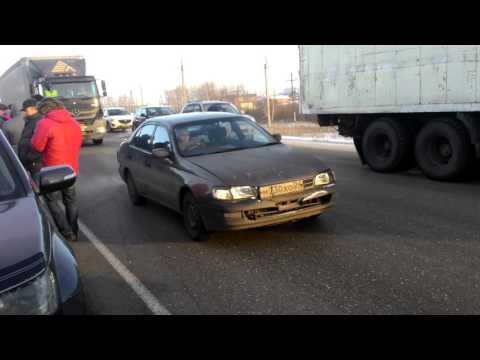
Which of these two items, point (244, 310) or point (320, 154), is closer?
point (244, 310)

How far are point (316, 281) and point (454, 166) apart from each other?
506 cm

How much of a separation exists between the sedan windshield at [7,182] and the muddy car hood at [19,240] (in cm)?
12

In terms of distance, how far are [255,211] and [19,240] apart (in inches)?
119

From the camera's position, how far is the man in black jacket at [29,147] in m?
6.02

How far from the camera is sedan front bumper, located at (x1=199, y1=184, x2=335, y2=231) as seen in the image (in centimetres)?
497

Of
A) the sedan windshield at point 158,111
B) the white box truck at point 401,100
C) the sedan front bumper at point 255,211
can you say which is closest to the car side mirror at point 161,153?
the sedan front bumper at point 255,211

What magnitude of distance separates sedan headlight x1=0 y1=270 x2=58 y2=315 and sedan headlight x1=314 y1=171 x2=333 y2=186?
3.71 meters

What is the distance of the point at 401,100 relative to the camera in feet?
28.2

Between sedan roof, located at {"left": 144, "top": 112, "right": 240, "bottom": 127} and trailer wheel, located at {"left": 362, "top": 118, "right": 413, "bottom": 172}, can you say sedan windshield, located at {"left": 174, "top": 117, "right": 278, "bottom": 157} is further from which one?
trailer wheel, located at {"left": 362, "top": 118, "right": 413, "bottom": 172}

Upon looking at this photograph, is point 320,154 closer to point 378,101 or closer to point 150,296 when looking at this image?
point 378,101

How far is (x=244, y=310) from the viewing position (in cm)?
363

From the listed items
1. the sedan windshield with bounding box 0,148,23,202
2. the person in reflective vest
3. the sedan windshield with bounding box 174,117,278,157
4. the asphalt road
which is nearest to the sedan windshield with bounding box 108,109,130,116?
the person in reflective vest

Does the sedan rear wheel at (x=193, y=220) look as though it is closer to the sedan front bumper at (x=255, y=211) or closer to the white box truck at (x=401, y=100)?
the sedan front bumper at (x=255, y=211)
